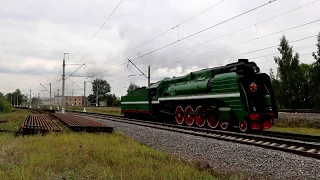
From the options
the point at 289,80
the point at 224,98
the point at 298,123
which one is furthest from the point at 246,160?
the point at 289,80

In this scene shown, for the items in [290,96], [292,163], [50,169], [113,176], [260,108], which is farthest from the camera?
[290,96]

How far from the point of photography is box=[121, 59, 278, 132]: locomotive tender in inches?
576

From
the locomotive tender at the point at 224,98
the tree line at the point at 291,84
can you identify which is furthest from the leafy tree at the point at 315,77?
the locomotive tender at the point at 224,98

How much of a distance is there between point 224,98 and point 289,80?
3856cm

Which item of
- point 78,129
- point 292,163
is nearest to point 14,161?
point 292,163

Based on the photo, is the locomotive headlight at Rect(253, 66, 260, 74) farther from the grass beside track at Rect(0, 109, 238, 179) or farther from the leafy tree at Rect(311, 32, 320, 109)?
the leafy tree at Rect(311, 32, 320, 109)

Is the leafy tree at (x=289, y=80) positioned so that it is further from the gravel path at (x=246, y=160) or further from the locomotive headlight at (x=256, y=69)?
the gravel path at (x=246, y=160)

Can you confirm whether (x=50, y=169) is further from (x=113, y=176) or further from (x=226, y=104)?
(x=226, y=104)

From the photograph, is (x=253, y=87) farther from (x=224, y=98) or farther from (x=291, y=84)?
(x=291, y=84)

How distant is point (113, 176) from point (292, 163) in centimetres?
463

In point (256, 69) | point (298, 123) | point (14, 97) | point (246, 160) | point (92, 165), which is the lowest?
point (246, 160)

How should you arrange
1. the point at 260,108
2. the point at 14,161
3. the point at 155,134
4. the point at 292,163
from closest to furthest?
the point at 14,161 → the point at 292,163 → the point at 155,134 → the point at 260,108

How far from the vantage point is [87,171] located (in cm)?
566

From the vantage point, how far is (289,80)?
49625 millimetres
